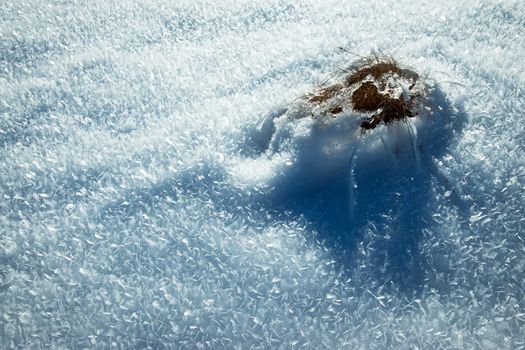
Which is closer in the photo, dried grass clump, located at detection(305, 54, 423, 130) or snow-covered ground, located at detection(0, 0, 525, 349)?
snow-covered ground, located at detection(0, 0, 525, 349)

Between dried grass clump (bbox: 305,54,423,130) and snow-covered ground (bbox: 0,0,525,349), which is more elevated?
dried grass clump (bbox: 305,54,423,130)

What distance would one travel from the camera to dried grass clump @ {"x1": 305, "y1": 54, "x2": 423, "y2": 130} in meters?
0.79

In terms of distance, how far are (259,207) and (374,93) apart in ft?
1.17

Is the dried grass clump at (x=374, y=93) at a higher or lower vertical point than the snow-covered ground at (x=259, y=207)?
higher

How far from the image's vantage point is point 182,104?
977 mm

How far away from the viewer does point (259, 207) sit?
2.44 ft

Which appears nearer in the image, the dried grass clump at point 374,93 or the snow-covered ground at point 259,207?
the snow-covered ground at point 259,207

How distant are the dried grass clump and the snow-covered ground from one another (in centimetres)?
5

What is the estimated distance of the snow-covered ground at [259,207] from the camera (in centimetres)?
61

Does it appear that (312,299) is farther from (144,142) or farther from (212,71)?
(212,71)

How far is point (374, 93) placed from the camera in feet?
2.69

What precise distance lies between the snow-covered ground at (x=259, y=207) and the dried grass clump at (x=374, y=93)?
0.18 feet

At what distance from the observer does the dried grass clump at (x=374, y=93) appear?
0.79 meters

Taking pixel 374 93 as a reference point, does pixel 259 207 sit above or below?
below
